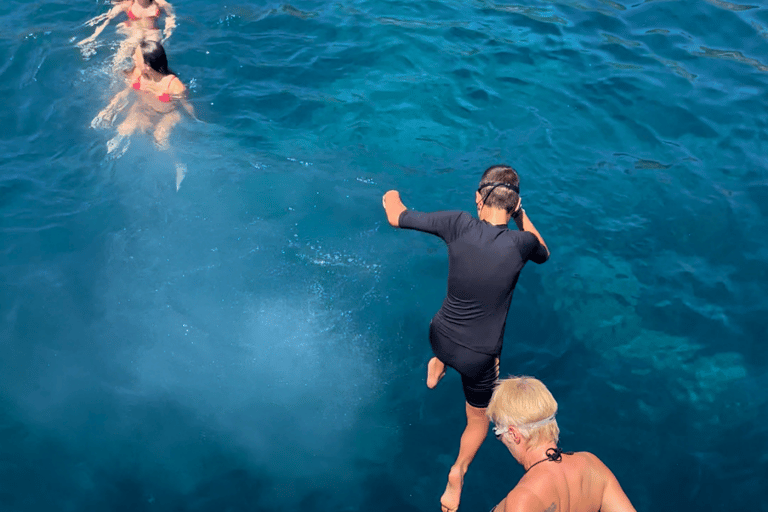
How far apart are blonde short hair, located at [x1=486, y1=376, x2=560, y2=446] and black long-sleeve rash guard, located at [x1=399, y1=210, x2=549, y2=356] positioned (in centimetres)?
64

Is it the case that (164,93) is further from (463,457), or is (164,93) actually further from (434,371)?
(463,457)

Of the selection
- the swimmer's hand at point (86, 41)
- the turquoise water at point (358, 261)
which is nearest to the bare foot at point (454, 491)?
the turquoise water at point (358, 261)

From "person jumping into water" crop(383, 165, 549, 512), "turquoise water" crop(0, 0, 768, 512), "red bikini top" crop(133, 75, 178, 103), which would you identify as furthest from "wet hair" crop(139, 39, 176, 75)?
"person jumping into water" crop(383, 165, 549, 512)

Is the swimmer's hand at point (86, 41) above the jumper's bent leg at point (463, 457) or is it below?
above

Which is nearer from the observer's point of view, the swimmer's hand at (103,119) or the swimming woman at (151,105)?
the swimming woman at (151,105)

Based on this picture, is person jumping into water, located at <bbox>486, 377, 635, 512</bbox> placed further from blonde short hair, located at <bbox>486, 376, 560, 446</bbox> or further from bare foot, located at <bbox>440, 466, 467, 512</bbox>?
bare foot, located at <bbox>440, 466, 467, 512</bbox>

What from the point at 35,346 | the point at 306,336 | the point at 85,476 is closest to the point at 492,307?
the point at 306,336

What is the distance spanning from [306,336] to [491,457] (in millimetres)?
2433

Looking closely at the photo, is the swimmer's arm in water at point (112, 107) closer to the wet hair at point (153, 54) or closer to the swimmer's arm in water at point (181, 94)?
the swimmer's arm in water at point (181, 94)

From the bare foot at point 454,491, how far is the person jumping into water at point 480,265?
2.66 ft

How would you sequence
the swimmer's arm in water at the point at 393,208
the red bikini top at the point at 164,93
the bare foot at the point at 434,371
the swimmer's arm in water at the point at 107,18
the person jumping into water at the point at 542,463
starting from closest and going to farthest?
the person jumping into water at the point at 542,463 → the swimmer's arm in water at the point at 393,208 → the bare foot at the point at 434,371 → the red bikini top at the point at 164,93 → the swimmer's arm in water at the point at 107,18

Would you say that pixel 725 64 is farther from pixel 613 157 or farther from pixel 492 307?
pixel 492 307

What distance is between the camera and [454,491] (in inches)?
191

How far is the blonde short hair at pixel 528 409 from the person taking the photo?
11.6ft
